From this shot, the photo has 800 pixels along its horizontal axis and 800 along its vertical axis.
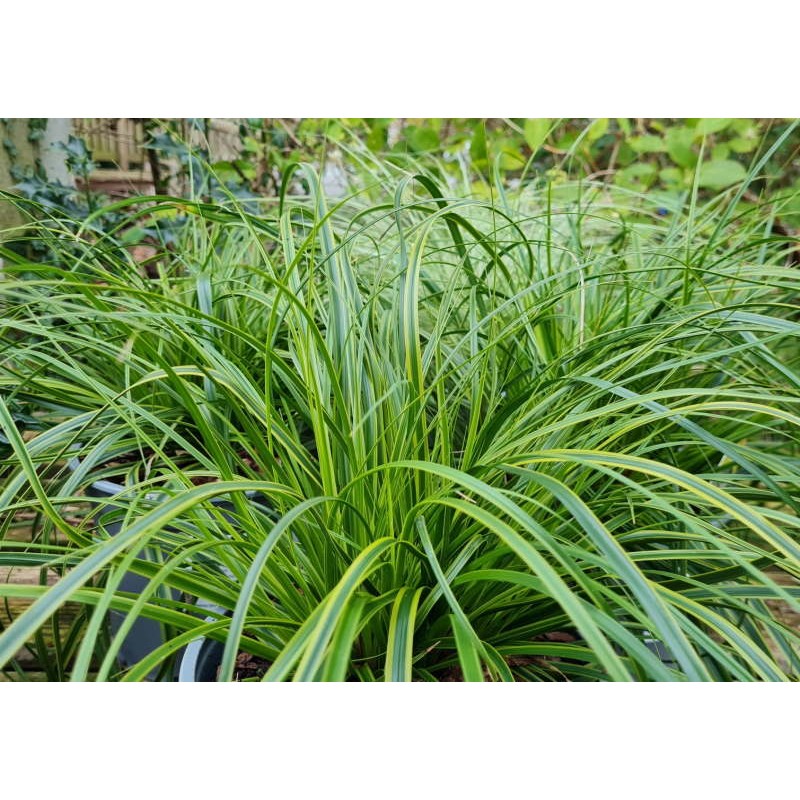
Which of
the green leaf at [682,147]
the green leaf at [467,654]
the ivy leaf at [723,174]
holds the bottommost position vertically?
the green leaf at [467,654]

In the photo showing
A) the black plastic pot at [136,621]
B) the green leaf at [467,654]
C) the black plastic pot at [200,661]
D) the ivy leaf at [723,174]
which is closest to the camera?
the green leaf at [467,654]

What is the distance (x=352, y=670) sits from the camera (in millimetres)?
668

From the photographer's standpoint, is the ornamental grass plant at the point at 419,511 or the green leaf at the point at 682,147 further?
the green leaf at the point at 682,147

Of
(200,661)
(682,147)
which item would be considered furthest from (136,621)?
(682,147)

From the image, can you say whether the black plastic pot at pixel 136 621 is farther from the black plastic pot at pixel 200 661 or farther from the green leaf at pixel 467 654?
the green leaf at pixel 467 654

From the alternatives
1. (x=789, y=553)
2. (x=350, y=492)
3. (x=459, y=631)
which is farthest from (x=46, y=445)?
(x=789, y=553)

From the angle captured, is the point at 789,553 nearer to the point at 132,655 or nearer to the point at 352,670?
the point at 352,670

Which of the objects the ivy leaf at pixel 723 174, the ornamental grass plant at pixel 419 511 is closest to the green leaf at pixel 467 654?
the ornamental grass plant at pixel 419 511

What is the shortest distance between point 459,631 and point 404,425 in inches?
10.1

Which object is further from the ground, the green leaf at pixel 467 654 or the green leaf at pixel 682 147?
the green leaf at pixel 682 147

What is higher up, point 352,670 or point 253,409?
point 253,409

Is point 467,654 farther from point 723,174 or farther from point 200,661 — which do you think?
point 723,174
